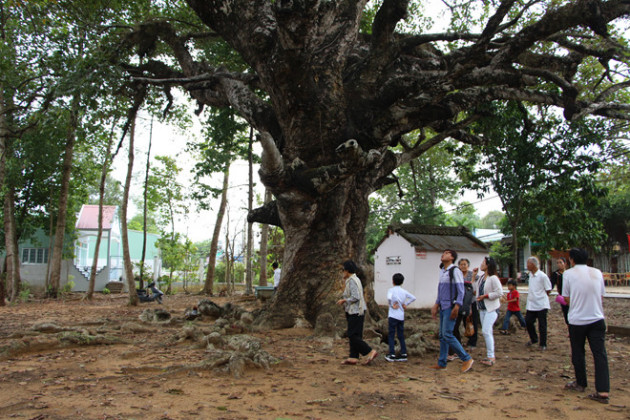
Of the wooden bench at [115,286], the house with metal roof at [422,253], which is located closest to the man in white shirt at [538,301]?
the house with metal roof at [422,253]

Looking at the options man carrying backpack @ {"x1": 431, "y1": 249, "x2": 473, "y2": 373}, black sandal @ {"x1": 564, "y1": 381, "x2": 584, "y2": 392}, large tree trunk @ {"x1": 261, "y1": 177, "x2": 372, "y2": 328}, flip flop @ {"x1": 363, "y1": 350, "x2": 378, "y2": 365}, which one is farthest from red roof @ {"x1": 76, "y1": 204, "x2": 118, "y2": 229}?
black sandal @ {"x1": 564, "y1": 381, "x2": 584, "y2": 392}

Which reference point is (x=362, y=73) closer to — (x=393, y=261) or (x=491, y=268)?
(x=491, y=268)

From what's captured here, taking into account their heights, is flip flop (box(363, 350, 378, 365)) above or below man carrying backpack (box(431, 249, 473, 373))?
below

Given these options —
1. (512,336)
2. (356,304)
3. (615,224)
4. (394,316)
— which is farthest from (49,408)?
(615,224)

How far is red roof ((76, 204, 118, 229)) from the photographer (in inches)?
1256

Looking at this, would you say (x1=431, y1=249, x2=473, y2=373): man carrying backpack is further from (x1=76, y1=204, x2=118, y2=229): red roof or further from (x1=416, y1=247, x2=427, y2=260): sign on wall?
(x1=76, y1=204, x2=118, y2=229): red roof

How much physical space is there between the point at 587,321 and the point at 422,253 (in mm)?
12160

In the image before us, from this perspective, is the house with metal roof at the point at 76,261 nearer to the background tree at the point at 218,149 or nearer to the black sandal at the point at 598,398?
the background tree at the point at 218,149

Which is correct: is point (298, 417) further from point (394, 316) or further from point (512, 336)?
point (512, 336)

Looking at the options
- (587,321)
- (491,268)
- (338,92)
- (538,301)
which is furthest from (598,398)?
(338,92)

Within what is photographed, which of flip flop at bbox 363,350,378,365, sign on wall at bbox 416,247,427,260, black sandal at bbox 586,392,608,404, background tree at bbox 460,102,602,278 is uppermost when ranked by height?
background tree at bbox 460,102,602,278

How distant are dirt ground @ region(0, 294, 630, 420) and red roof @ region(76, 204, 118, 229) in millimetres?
26054

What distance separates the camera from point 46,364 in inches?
237

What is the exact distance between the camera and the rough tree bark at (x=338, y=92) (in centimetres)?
770
